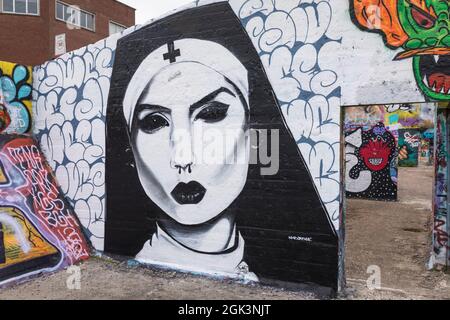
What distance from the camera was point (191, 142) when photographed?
575 cm

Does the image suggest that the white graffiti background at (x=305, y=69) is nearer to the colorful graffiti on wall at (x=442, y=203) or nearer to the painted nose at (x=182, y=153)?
the painted nose at (x=182, y=153)

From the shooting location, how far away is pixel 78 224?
6.79 meters

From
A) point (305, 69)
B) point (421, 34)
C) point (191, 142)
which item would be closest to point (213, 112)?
point (191, 142)

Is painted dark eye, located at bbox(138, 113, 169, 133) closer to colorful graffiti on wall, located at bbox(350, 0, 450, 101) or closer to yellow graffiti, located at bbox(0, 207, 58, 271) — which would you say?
yellow graffiti, located at bbox(0, 207, 58, 271)

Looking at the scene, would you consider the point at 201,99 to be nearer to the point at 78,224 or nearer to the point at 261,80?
the point at 261,80

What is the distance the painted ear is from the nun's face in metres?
1.76

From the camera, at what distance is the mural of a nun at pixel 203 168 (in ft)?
16.7

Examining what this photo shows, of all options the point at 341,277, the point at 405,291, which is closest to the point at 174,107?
the point at 341,277

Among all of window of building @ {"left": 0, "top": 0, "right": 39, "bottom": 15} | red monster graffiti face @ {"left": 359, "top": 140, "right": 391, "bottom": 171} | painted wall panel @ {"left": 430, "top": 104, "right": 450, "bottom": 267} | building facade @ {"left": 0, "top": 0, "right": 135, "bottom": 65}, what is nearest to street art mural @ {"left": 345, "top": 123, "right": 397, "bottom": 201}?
red monster graffiti face @ {"left": 359, "top": 140, "right": 391, "bottom": 171}

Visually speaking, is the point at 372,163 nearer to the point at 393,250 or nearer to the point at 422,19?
the point at 393,250

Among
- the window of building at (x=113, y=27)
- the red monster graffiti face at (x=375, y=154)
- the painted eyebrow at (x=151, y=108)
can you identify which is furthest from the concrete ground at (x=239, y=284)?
the window of building at (x=113, y=27)

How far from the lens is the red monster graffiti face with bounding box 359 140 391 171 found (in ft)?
43.3

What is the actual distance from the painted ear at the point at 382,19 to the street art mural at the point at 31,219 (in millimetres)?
5231

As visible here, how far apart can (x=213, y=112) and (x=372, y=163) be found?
938cm
